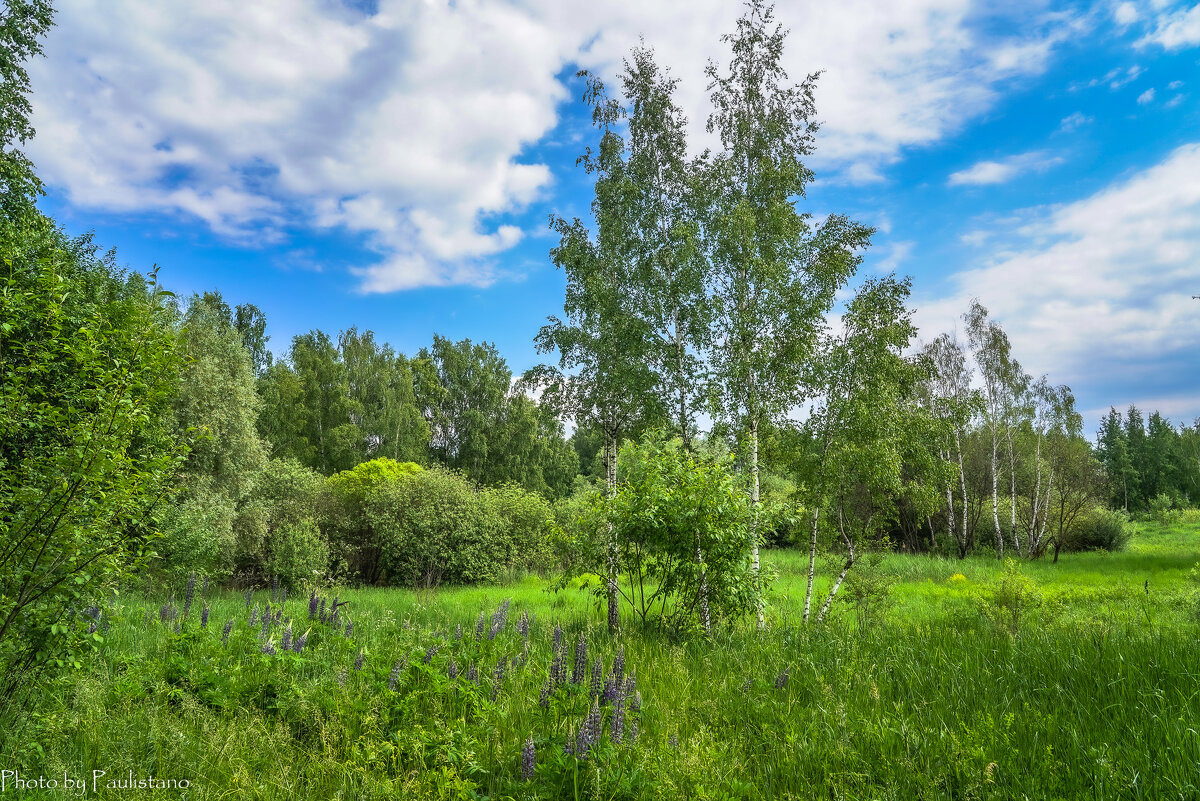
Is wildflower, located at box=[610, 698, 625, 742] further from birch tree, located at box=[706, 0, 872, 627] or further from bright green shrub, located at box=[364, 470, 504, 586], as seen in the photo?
bright green shrub, located at box=[364, 470, 504, 586]

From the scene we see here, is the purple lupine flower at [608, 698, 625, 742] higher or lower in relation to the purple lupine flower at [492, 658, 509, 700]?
higher

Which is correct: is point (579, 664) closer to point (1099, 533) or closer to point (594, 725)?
point (594, 725)

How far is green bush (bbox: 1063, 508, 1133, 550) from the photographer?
25.6 m

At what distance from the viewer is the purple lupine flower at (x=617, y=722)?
3061 mm

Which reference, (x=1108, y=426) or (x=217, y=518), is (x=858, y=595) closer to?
(x=217, y=518)

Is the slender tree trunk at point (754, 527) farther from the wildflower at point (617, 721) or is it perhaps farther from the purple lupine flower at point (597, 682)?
the wildflower at point (617, 721)

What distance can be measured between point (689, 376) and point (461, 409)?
32.9 metres

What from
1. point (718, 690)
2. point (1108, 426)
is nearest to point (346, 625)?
point (718, 690)

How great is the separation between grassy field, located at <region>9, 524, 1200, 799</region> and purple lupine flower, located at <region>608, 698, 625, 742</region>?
0.02 meters

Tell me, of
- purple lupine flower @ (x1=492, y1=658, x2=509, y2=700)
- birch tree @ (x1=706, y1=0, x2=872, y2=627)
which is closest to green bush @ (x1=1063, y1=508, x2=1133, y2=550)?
birch tree @ (x1=706, y1=0, x2=872, y2=627)

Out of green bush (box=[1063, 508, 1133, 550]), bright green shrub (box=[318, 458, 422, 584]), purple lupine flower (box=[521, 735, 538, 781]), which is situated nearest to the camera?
purple lupine flower (box=[521, 735, 538, 781])

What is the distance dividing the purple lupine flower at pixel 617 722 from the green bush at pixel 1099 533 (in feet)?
Result: 107

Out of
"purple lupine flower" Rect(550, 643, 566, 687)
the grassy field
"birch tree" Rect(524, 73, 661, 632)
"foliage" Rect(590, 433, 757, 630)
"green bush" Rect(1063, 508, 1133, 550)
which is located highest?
"birch tree" Rect(524, 73, 661, 632)

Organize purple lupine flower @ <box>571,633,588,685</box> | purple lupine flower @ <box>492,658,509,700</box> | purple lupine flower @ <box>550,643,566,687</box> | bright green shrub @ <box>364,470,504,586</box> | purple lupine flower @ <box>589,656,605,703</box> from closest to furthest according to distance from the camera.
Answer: purple lupine flower @ <box>589,656,605,703</box> → purple lupine flower @ <box>550,643,566,687</box> → purple lupine flower @ <box>571,633,588,685</box> → purple lupine flower @ <box>492,658,509,700</box> → bright green shrub @ <box>364,470,504,586</box>
